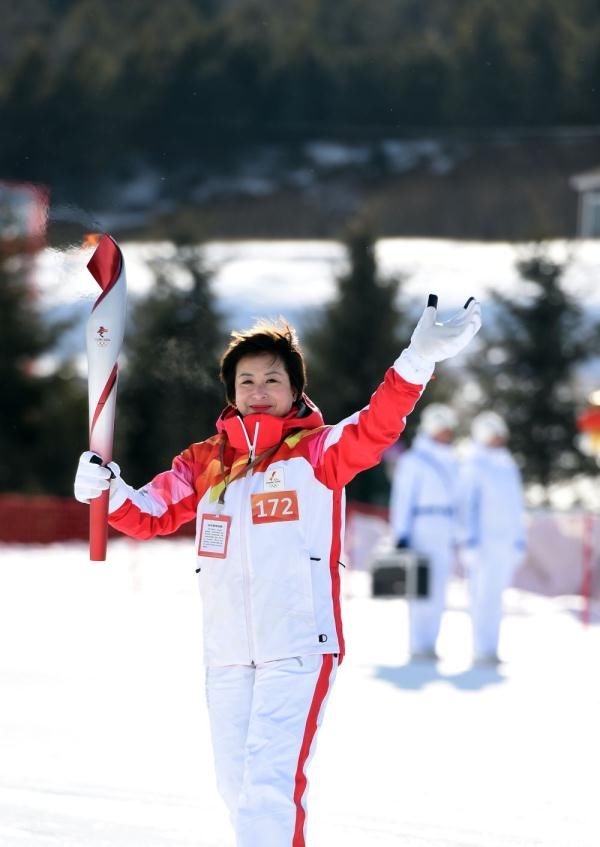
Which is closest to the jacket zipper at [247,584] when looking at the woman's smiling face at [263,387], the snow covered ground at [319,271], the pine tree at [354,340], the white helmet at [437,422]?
the woman's smiling face at [263,387]

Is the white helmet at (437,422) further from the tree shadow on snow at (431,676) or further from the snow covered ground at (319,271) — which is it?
the snow covered ground at (319,271)

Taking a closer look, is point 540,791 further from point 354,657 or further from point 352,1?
point 352,1

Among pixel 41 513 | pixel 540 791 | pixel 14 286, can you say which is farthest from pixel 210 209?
pixel 540 791

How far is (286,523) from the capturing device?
3170 mm

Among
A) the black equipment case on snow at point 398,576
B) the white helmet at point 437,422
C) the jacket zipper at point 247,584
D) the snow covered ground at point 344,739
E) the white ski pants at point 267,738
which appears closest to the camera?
the white ski pants at point 267,738

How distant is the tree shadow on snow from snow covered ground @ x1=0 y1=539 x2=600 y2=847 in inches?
0.4

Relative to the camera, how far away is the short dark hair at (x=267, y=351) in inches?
132

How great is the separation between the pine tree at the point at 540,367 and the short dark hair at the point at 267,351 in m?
19.1

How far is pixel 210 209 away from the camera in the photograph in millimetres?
45469

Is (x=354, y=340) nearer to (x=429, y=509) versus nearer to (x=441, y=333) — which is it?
(x=429, y=509)

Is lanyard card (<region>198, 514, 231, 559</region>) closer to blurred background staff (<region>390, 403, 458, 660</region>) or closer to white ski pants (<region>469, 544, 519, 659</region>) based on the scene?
blurred background staff (<region>390, 403, 458, 660</region>)

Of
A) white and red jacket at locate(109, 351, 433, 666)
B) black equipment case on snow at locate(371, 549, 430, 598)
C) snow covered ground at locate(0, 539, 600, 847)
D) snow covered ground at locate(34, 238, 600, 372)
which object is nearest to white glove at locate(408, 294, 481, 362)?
white and red jacket at locate(109, 351, 433, 666)

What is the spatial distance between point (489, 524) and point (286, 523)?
5278 millimetres

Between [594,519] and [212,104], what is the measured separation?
3752 cm
